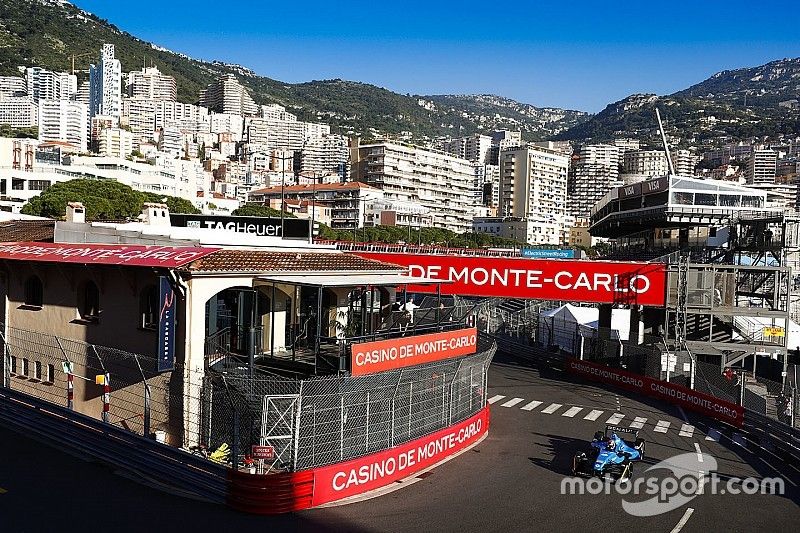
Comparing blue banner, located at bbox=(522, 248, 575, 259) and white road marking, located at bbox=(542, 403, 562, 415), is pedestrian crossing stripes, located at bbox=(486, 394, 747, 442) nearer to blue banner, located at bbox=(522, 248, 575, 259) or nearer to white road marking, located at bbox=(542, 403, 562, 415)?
white road marking, located at bbox=(542, 403, 562, 415)

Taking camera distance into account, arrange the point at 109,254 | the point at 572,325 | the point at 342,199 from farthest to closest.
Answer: the point at 342,199, the point at 572,325, the point at 109,254

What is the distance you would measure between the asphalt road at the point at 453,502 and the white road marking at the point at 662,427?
2.16m

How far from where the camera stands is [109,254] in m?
21.0

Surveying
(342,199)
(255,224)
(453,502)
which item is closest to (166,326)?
(453,502)

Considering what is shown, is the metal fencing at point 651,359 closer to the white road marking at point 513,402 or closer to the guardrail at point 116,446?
the white road marking at point 513,402

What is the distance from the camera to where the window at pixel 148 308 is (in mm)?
20172

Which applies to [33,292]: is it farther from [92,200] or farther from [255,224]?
[92,200]

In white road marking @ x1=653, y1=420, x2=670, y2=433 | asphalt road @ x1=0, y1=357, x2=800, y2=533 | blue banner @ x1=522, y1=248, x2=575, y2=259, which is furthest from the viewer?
blue banner @ x1=522, y1=248, x2=575, y2=259

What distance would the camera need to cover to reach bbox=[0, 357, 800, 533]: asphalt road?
13.1 m

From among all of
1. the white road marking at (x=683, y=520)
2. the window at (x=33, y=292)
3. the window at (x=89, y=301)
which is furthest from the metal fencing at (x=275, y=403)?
the white road marking at (x=683, y=520)

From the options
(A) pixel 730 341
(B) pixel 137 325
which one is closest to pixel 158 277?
(B) pixel 137 325

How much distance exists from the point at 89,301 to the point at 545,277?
19.5 meters

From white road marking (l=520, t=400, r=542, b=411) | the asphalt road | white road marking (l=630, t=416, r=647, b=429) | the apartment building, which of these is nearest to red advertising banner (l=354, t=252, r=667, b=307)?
white road marking (l=520, t=400, r=542, b=411)

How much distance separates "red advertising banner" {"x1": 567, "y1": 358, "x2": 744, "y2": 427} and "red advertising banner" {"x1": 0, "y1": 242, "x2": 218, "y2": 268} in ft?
56.7
